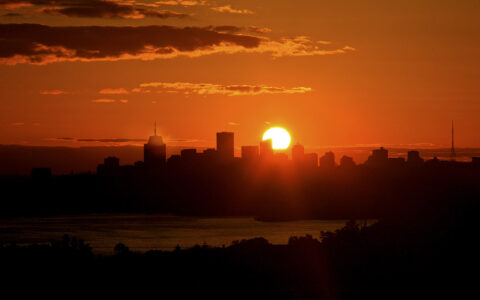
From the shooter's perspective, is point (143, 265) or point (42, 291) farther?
point (143, 265)

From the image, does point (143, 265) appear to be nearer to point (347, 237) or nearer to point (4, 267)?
point (4, 267)

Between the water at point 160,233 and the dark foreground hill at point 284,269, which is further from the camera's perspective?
the water at point 160,233

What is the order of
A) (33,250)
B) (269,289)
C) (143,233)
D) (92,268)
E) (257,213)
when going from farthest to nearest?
(257,213) < (143,233) < (33,250) < (92,268) < (269,289)

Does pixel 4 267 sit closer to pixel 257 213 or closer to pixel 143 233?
pixel 143 233

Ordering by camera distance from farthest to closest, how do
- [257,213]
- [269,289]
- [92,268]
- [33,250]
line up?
[257,213] → [33,250] → [92,268] → [269,289]

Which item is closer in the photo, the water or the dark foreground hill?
the dark foreground hill

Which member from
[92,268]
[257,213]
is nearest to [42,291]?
[92,268]

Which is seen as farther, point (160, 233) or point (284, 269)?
point (160, 233)

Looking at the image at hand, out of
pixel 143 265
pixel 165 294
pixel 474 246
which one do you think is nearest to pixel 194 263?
pixel 143 265

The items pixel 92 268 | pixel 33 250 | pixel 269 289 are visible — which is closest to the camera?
pixel 269 289
